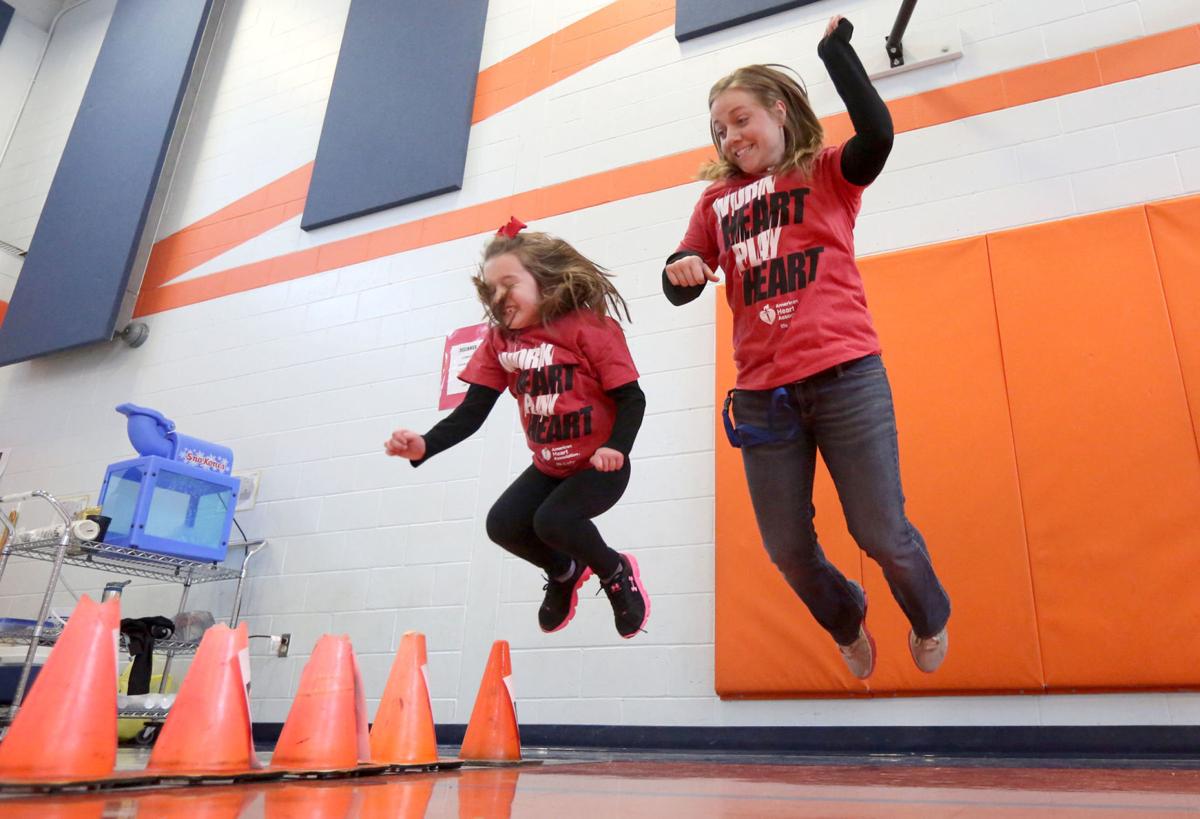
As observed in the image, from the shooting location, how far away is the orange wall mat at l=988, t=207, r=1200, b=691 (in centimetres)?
246

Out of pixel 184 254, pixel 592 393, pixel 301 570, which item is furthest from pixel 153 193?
pixel 592 393

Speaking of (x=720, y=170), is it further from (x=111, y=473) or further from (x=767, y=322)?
(x=111, y=473)

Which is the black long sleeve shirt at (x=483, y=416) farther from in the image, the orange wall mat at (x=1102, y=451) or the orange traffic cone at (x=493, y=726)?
the orange wall mat at (x=1102, y=451)

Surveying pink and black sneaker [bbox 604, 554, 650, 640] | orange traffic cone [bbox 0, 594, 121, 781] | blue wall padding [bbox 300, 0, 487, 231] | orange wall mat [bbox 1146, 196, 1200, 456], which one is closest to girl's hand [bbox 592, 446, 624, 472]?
pink and black sneaker [bbox 604, 554, 650, 640]

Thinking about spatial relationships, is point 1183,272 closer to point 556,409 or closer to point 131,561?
point 556,409

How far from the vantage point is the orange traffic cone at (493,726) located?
237 centimetres

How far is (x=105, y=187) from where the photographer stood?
17.6 feet

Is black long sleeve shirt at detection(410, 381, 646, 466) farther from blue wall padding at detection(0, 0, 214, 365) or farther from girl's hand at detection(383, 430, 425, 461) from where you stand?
blue wall padding at detection(0, 0, 214, 365)

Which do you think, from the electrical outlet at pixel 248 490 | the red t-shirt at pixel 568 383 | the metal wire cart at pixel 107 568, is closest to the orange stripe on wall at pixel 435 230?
the electrical outlet at pixel 248 490

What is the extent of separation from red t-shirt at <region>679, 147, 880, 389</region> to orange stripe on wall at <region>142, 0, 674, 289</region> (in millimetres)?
2481

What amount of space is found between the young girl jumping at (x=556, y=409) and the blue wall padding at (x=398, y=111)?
7.27 feet

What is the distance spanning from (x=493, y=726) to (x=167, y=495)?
2.29m

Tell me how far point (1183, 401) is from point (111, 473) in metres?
4.29

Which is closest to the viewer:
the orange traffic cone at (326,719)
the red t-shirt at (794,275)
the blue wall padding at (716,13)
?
the orange traffic cone at (326,719)
